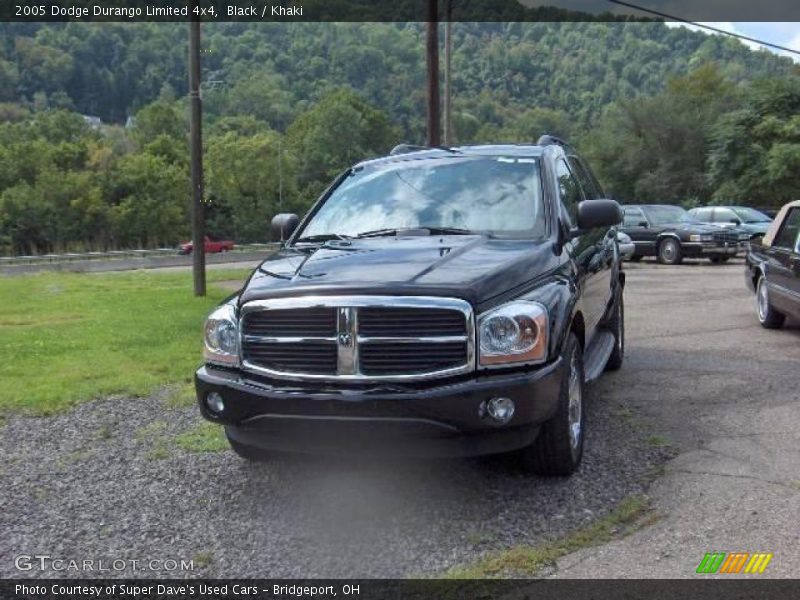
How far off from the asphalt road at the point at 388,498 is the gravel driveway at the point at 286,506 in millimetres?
12

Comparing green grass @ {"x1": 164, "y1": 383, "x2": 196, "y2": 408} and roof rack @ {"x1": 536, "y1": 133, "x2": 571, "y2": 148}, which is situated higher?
roof rack @ {"x1": 536, "y1": 133, "x2": 571, "y2": 148}

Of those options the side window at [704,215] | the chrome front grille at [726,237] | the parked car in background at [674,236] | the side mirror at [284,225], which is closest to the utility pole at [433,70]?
the parked car in background at [674,236]

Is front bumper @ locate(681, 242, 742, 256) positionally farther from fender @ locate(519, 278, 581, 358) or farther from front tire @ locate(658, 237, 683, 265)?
fender @ locate(519, 278, 581, 358)

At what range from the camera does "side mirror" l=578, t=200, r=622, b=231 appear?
18.6 feet

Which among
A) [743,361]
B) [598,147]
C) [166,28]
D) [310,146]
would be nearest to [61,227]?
[166,28]

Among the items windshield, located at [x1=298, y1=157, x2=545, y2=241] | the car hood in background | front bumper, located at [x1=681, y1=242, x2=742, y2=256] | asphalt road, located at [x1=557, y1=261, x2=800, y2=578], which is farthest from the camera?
the car hood in background

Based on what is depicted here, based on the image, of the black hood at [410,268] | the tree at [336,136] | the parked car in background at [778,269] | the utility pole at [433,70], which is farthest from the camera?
the tree at [336,136]

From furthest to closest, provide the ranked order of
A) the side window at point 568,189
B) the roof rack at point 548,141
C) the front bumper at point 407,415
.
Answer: the roof rack at point 548,141, the side window at point 568,189, the front bumper at point 407,415

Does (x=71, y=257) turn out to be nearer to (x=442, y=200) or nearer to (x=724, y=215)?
Result: (x=724, y=215)

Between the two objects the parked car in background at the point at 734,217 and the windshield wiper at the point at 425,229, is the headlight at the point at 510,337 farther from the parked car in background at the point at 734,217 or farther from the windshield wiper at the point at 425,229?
the parked car in background at the point at 734,217

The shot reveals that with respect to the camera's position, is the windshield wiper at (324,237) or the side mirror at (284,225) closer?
the windshield wiper at (324,237)

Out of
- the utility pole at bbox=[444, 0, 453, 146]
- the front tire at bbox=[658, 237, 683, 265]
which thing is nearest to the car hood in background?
the front tire at bbox=[658, 237, 683, 265]

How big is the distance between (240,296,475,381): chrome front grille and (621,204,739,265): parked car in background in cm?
1990

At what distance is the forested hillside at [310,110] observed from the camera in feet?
200
